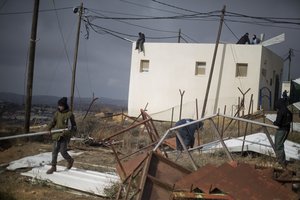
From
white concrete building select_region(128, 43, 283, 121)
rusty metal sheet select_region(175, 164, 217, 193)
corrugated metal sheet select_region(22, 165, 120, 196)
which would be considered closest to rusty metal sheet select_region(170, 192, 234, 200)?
rusty metal sheet select_region(175, 164, 217, 193)

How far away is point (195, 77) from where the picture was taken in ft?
74.1

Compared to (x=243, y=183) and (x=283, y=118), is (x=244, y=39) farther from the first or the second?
(x=243, y=183)

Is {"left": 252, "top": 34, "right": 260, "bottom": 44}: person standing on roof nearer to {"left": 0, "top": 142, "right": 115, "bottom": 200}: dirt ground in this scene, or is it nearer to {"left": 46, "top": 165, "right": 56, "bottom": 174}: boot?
{"left": 0, "top": 142, "right": 115, "bottom": 200}: dirt ground

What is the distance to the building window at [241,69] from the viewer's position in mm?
21641

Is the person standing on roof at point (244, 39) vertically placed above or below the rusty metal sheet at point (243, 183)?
above

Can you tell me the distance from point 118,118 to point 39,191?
1576 centimetres

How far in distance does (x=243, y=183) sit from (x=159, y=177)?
1.34 meters

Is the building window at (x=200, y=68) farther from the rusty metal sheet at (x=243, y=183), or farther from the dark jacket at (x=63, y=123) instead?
the rusty metal sheet at (x=243, y=183)

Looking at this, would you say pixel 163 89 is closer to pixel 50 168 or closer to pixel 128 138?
pixel 128 138

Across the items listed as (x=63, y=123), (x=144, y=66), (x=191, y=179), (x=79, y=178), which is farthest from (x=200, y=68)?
(x=191, y=179)

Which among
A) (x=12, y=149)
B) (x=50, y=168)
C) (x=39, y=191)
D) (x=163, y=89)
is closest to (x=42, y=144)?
(x=12, y=149)

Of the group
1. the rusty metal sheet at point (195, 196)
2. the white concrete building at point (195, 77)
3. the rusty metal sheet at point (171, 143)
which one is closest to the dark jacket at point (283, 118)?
the rusty metal sheet at point (171, 143)

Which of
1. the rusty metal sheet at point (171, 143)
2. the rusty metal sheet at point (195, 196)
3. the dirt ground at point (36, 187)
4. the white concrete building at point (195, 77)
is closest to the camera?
the rusty metal sheet at point (195, 196)

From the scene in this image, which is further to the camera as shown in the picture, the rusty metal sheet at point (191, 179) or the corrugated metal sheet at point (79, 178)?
the corrugated metal sheet at point (79, 178)
